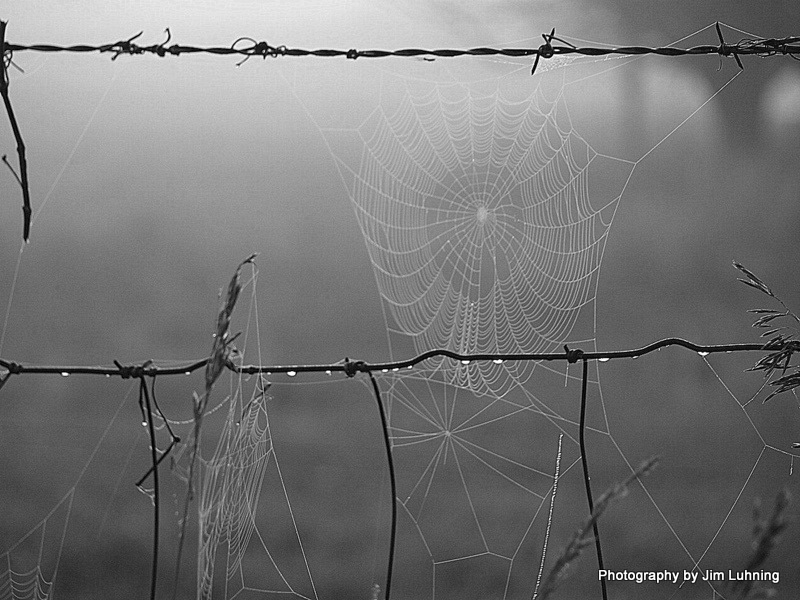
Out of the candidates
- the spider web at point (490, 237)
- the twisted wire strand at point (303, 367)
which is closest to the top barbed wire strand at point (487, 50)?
the twisted wire strand at point (303, 367)

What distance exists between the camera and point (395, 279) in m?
2.95

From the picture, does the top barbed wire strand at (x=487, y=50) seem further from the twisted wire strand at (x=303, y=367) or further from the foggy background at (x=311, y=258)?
the foggy background at (x=311, y=258)

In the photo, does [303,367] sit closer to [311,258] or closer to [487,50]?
[487,50]

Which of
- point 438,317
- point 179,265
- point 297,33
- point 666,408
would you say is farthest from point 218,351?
point 666,408

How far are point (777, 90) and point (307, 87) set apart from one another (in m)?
1.84

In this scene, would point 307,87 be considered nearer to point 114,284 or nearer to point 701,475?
point 114,284

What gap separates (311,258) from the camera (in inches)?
113

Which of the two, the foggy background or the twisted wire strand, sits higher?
the foggy background

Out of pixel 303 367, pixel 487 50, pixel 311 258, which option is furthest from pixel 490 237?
pixel 303 367

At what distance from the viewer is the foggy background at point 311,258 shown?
2.74m

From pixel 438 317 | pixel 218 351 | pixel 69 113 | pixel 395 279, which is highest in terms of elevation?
pixel 69 113

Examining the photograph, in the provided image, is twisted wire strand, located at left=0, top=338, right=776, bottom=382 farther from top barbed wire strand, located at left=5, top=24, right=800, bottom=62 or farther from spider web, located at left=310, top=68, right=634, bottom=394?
spider web, located at left=310, top=68, right=634, bottom=394

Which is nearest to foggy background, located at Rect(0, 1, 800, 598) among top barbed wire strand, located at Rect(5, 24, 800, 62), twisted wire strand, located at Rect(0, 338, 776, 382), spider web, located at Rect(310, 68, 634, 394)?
spider web, located at Rect(310, 68, 634, 394)

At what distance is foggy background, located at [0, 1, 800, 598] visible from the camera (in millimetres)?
2744
